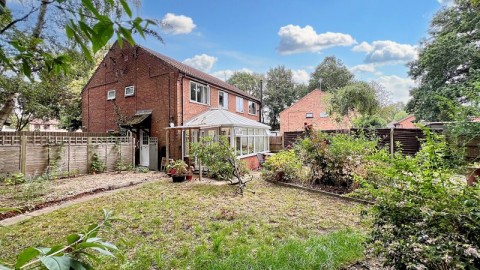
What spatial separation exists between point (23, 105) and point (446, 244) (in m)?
23.7

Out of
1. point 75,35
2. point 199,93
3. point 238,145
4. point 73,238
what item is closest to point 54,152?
point 199,93

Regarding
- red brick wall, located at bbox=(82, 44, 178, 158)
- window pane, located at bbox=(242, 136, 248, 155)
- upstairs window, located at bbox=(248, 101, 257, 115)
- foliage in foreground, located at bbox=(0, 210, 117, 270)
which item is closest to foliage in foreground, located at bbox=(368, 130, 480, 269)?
foliage in foreground, located at bbox=(0, 210, 117, 270)

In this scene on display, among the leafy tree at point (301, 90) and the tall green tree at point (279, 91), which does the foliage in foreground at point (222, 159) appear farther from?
the leafy tree at point (301, 90)

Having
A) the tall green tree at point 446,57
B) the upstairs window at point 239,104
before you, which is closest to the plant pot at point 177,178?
the upstairs window at point 239,104

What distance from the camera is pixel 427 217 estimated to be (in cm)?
236

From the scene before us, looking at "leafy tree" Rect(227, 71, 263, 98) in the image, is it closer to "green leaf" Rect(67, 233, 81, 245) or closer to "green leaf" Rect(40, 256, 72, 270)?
"green leaf" Rect(67, 233, 81, 245)

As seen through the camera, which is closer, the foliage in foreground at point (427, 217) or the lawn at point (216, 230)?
the foliage in foreground at point (427, 217)

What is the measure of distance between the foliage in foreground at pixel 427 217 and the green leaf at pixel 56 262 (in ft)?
8.28

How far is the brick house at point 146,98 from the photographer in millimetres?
13641

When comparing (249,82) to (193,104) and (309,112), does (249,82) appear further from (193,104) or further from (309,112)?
(193,104)

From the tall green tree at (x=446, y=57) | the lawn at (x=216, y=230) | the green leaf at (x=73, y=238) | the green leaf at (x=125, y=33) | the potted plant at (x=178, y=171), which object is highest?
the tall green tree at (x=446, y=57)

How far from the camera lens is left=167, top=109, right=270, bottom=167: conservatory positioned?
40.9ft

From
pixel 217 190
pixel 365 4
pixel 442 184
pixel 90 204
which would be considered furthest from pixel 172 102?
pixel 442 184

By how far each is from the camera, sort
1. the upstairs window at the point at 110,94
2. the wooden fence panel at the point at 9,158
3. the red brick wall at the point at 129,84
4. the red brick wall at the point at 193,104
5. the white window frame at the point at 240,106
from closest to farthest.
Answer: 1. the wooden fence panel at the point at 9,158
2. the red brick wall at the point at 129,84
3. the red brick wall at the point at 193,104
4. the upstairs window at the point at 110,94
5. the white window frame at the point at 240,106
